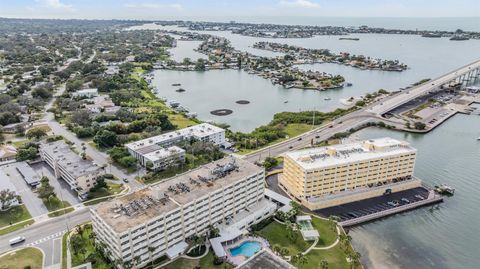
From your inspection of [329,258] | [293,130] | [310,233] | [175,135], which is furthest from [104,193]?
[293,130]

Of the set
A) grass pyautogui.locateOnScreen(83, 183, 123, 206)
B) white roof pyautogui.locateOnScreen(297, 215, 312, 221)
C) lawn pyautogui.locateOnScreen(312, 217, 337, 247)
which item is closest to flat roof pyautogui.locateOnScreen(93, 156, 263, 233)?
white roof pyautogui.locateOnScreen(297, 215, 312, 221)

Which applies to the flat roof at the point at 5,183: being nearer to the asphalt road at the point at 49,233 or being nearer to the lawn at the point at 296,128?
the asphalt road at the point at 49,233

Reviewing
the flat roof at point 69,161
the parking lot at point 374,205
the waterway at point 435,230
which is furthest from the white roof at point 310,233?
the flat roof at point 69,161

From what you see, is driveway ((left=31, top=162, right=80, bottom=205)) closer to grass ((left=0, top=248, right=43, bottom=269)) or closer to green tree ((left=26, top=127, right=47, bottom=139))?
grass ((left=0, top=248, right=43, bottom=269))

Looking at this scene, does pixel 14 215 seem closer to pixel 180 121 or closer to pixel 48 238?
pixel 48 238

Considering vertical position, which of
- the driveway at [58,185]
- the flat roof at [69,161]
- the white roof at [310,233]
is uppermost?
the flat roof at [69,161]

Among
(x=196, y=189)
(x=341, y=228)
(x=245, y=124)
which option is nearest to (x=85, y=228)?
(x=196, y=189)
